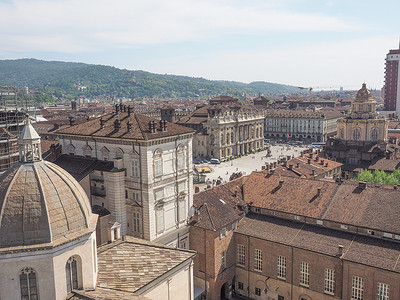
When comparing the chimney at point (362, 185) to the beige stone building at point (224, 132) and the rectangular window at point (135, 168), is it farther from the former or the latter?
the beige stone building at point (224, 132)

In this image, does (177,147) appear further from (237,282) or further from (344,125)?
(344,125)

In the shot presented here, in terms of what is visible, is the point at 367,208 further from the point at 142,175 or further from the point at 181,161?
the point at 142,175

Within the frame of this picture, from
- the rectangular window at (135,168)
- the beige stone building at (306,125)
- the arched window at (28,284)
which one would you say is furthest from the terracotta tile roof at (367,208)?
the beige stone building at (306,125)

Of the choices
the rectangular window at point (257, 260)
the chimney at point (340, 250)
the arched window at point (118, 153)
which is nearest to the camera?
the chimney at point (340, 250)

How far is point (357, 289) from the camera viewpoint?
40469 millimetres

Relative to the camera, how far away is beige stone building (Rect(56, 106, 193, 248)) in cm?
4553

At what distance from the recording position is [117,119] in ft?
165

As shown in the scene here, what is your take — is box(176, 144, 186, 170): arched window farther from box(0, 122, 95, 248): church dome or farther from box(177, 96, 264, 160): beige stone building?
box(177, 96, 264, 160): beige stone building

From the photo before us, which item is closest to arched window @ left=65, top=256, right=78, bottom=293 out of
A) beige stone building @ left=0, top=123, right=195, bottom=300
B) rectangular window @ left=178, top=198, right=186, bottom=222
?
beige stone building @ left=0, top=123, right=195, bottom=300

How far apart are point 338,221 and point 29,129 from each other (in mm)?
35289

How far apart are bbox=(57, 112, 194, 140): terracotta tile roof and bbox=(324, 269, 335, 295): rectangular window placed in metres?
23.6

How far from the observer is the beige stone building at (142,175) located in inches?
1793

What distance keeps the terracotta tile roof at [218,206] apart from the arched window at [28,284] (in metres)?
25.7

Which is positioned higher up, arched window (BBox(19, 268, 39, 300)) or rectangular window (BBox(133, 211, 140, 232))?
arched window (BBox(19, 268, 39, 300))
